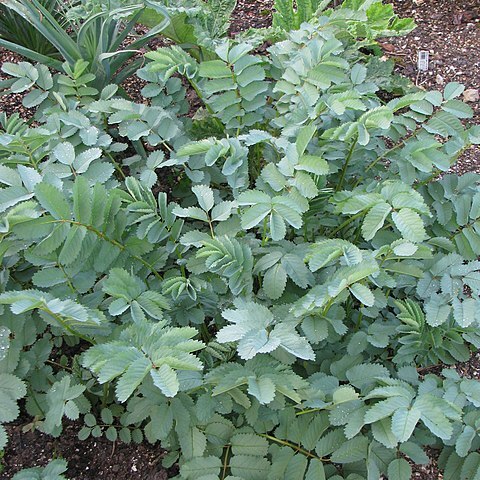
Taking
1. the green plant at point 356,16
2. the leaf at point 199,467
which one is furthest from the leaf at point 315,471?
the green plant at point 356,16

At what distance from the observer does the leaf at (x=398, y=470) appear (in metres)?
1.53

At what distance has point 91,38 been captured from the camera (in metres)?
2.41

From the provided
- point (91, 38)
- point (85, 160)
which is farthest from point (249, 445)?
point (91, 38)

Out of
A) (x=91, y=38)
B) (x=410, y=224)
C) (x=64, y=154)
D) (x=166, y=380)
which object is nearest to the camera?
(x=166, y=380)

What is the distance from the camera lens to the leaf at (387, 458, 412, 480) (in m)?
1.53

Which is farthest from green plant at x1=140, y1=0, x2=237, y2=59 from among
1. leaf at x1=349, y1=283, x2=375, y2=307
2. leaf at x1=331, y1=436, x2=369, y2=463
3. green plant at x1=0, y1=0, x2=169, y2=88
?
leaf at x1=331, y1=436, x2=369, y2=463

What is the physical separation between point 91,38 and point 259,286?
1233 mm

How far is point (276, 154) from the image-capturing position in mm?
1982

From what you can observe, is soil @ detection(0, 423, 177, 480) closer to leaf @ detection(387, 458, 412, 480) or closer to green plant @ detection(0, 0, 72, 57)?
leaf @ detection(387, 458, 412, 480)

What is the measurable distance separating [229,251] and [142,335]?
1.06 feet

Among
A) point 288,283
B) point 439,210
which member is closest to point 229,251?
point 288,283

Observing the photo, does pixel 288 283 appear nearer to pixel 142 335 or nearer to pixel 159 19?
pixel 142 335

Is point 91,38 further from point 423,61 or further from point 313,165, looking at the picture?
point 423,61

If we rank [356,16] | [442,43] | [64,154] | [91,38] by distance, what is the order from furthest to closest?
[442,43] < [91,38] < [356,16] < [64,154]
